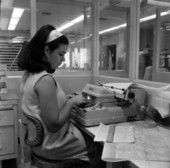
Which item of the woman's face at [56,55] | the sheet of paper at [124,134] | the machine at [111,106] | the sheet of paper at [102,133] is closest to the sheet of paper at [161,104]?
the machine at [111,106]

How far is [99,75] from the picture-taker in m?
2.78

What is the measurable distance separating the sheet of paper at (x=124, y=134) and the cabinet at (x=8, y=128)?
1192 mm

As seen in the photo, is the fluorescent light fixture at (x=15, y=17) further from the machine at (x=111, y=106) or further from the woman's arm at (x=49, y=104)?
the woman's arm at (x=49, y=104)

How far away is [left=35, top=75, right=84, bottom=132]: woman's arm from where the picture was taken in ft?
3.84

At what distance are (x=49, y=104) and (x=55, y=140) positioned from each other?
261 mm

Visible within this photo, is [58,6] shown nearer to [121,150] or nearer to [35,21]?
[35,21]

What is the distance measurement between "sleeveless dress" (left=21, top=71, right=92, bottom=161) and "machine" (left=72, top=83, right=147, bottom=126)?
0.52ft

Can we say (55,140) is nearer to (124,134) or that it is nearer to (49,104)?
(49,104)

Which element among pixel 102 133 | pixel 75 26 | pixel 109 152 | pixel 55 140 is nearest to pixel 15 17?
pixel 75 26

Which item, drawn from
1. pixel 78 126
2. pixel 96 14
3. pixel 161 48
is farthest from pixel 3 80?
pixel 161 48

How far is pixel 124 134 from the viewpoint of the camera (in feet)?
4.02

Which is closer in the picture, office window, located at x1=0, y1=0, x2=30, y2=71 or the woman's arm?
the woman's arm

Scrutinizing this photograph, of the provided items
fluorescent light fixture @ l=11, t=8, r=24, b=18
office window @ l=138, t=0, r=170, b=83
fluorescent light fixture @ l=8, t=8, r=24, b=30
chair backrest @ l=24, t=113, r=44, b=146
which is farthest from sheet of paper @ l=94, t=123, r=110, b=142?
fluorescent light fixture @ l=11, t=8, r=24, b=18

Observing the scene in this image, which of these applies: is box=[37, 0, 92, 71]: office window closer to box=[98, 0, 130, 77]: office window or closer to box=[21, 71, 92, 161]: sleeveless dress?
box=[98, 0, 130, 77]: office window
